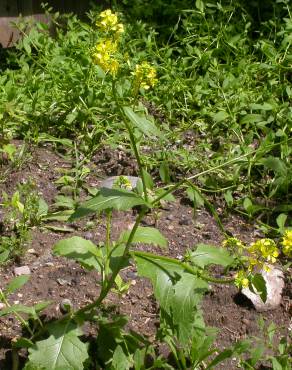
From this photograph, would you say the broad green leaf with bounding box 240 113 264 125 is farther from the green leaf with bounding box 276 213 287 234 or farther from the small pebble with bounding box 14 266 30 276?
the small pebble with bounding box 14 266 30 276

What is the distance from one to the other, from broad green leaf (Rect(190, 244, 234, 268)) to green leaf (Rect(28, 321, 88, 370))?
479 millimetres

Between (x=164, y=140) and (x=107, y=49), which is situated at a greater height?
(x=107, y=49)

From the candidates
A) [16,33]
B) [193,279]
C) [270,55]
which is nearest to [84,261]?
[193,279]

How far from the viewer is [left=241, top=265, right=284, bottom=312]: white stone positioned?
295 cm

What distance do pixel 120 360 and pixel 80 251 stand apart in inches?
15.7

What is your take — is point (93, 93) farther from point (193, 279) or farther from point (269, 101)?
point (193, 279)

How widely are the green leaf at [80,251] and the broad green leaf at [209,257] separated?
13.4 inches

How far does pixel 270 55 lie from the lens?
14.8 ft

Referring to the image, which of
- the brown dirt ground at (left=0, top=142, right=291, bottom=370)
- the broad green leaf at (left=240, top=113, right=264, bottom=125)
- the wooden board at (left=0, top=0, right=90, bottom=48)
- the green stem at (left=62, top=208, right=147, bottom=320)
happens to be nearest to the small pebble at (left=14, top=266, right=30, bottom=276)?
the brown dirt ground at (left=0, top=142, right=291, bottom=370)

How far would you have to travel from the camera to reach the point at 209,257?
2.50 metres

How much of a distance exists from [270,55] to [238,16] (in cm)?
90

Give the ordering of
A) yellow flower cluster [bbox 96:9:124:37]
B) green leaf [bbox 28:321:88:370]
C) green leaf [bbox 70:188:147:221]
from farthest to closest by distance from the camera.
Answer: yellow flower cluster [bbox 96:9:124:37] < green leaf [bbox 28:321:88:370] < green leaf [bbox 70:188:147:221]

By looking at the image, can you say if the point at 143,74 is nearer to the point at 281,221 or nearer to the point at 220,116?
the point at 281,221

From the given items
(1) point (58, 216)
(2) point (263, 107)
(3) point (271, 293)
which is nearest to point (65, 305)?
(1) point (58, 216)
